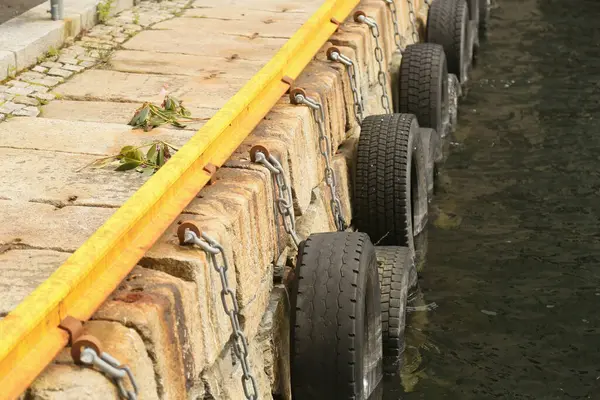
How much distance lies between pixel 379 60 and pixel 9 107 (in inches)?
140

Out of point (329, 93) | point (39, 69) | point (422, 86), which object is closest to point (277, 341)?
point (329, 93)

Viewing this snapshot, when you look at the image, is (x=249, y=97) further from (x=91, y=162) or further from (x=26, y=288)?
(x=26, y=288)

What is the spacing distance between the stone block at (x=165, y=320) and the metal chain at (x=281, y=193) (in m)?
1.41

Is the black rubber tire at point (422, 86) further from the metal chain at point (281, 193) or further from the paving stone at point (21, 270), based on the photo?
the paving stone at point (21, 270)

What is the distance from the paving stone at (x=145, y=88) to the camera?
7.68 meters

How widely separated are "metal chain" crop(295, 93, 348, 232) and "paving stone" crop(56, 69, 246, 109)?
568 mm

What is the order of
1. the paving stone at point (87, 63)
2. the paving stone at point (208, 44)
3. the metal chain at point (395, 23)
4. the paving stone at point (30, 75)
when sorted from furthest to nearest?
the metal chain at point (395, 23) < the paving stone at point (208, 44) < the paving stone at point (87, 63) < the paving stone at point (30, 75)

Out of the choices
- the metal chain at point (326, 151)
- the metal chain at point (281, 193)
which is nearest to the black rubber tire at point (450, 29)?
the metal chain at point (326, 151)

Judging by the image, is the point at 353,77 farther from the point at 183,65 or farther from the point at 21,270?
the point at 21,270

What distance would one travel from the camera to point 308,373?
5.97m

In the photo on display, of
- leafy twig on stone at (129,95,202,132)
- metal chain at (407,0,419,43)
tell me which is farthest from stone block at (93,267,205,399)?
metal chain at (407,0,419,43)

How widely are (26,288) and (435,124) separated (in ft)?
20.9

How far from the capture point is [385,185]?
8250 mm

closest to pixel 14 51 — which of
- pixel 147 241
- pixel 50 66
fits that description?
pixel 50 66
